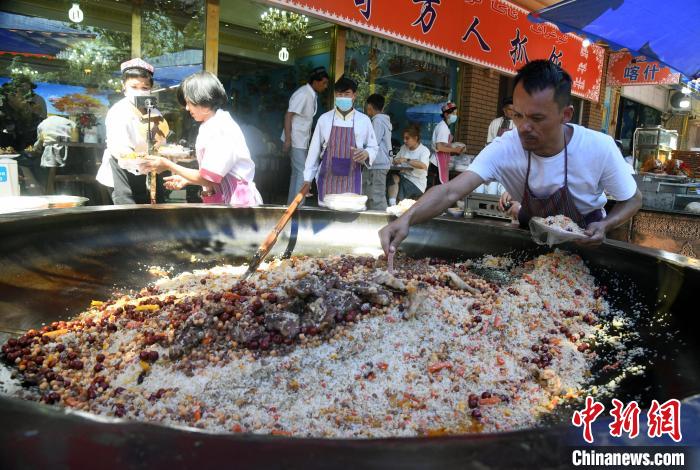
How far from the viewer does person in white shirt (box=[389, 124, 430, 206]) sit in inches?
288

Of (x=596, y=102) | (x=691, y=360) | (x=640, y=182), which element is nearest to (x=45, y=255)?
(x=691, y=360)

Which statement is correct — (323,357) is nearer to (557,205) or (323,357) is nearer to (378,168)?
(557,205)

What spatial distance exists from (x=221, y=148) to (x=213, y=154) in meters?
0.07

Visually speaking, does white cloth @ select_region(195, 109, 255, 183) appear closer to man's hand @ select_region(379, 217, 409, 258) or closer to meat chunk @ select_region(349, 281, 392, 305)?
man's hand @ select_region(379, 217, 409, 258)

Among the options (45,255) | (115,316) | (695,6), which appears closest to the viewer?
(115,316)

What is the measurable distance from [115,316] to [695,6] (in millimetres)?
6684

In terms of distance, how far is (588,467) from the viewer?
0.61m

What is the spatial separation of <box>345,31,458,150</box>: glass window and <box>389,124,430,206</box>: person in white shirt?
1389 mm

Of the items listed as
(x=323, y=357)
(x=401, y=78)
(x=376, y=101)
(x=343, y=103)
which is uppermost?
(x=401, y=78)

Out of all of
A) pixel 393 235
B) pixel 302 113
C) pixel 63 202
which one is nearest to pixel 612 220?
pixel 393 235

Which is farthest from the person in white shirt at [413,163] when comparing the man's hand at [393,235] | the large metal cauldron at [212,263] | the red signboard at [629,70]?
the red signboard at [629,70]

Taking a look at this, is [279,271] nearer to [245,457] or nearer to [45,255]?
[45,255]

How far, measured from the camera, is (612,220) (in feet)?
7.02

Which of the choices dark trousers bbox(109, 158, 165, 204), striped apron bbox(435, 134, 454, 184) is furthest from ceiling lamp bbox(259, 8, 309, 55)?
dark trousers bbox(109, 158, 165, 204)
